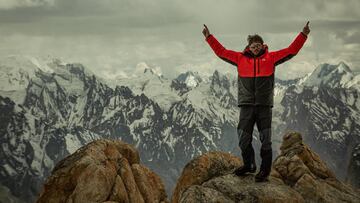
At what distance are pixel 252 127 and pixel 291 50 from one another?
11.1ft

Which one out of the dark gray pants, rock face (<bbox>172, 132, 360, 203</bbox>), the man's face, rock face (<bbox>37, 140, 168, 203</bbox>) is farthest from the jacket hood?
rock face (<bbox>37, 140, 168, 203</bbox>)

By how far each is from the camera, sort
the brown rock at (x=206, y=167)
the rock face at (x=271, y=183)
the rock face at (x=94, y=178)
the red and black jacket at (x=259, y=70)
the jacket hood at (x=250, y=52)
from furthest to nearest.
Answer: the rock face at (x=94, y=178) < the brown rock at (x=206, y=167) < the jacket hood at (x=250, y=52) < the red and black jacket at (x=259, y=70) < the rock face at (x=271, y=183)

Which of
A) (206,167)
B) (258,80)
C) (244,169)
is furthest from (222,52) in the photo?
(206,167)

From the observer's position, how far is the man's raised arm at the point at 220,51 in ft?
70.6

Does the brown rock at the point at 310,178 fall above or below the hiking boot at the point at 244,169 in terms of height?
below

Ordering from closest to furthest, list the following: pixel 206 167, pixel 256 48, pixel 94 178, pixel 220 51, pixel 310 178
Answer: pixel 256 48 → pixel 220 51 → pixel 310 178 → pixel 206 167 → pixel 94 178

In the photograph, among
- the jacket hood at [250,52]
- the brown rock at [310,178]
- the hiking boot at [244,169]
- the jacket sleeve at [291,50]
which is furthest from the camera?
the brown rock at [310,178]

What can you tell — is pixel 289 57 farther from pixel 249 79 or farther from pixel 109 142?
pixel 109 142

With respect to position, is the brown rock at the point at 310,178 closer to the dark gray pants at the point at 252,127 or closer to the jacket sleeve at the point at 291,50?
the dark gray pants at the point at 252,127

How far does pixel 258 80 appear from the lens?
827 inches

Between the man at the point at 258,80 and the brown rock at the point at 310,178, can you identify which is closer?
the man at the point at 258,80

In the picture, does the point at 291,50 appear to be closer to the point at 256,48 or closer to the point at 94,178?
the point at 256,48

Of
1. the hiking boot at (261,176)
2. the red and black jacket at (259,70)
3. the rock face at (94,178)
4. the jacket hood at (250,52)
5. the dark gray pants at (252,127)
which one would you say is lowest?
the rock face at (94,178)

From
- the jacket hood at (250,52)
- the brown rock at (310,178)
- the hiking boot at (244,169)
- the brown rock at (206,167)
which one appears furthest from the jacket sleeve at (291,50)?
the brown rock at (206,167)
